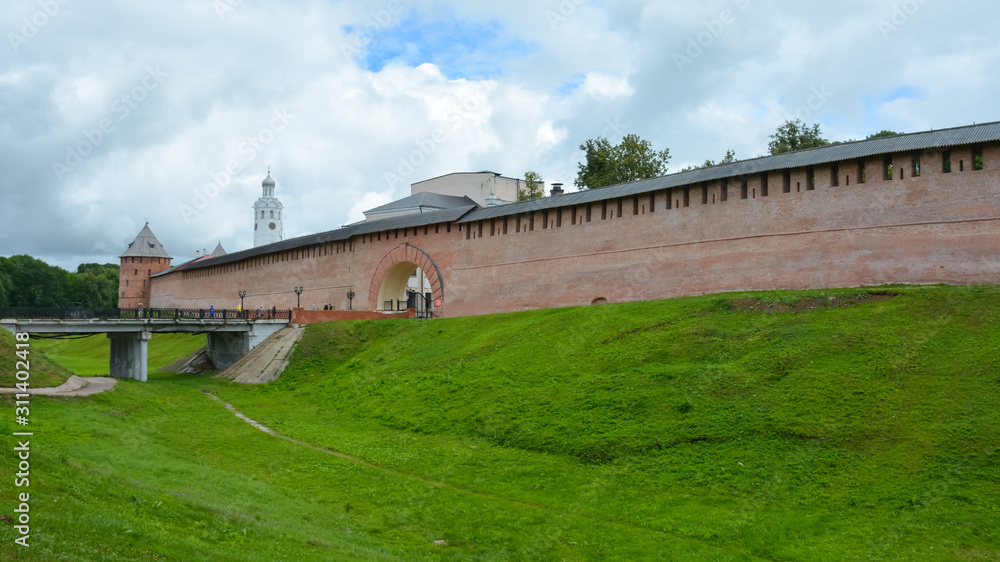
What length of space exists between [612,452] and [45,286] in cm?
7068

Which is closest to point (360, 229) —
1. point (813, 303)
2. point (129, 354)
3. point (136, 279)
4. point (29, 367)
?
point (129, 354)

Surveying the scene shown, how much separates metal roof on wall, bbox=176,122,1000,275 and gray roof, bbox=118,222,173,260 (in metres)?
35.4

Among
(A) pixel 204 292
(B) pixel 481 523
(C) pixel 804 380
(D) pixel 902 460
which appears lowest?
(B) pixel 481 523

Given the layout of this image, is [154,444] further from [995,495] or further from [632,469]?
[995,495]

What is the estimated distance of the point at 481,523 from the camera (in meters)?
11.1

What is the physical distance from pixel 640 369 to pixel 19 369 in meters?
13.5

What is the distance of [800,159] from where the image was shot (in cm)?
2127

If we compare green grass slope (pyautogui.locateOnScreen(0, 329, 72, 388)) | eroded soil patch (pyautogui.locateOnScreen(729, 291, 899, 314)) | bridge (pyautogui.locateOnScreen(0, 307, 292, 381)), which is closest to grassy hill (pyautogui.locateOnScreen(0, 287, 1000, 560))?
eroded soil patch (pyautogui.locateOnScreen(729, 291, 899, 314))

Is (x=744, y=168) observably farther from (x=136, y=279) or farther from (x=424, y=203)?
(x=136, y=279)

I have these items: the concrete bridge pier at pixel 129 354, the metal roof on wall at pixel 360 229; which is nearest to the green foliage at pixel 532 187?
the metal roof on wall at pixel 360 229

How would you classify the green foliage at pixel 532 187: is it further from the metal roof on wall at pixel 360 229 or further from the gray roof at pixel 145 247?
the gray roof at pixel 145 247

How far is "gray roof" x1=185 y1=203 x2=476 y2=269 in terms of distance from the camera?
3291 cm

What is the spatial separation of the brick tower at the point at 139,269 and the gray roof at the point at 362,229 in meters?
18.5

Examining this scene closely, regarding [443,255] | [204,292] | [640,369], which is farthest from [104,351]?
[640,369]
